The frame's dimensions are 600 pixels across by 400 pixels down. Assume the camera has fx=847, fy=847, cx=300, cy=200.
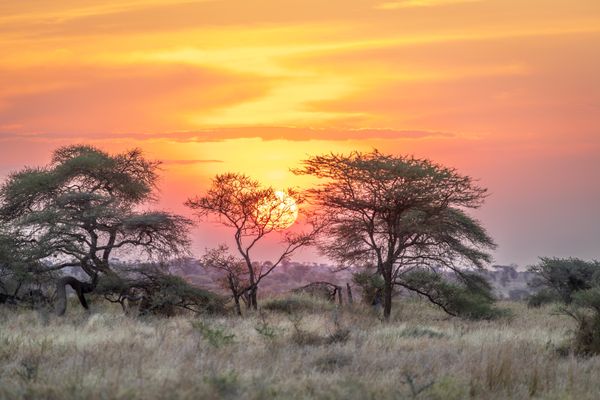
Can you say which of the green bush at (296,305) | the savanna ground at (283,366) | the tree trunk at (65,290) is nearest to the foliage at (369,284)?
the green bush at (296,305)

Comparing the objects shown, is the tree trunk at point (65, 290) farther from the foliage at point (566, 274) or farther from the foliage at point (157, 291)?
the foliage at point (566, 274)

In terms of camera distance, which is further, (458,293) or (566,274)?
(566,274)

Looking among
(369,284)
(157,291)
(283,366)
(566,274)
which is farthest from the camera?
(566,274)

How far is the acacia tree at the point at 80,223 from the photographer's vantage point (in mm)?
32438

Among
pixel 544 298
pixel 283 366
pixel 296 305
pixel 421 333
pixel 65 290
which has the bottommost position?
pixel 544 298

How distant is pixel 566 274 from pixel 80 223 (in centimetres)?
3120

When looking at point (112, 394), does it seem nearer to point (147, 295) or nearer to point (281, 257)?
point (147, 295)

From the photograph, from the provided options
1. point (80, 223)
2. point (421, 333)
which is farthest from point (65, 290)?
point (421, 333)

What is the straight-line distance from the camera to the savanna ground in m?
Result: 12.8

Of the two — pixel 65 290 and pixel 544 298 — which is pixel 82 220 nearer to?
pixel 65 290

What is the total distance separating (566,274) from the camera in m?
51.6

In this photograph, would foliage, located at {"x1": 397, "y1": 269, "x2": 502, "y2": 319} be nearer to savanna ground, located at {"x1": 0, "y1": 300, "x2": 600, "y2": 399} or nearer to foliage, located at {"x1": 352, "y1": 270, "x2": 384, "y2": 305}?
foliage, located at {"x1": 352, "y1": 270, "x2": 384, "y2": 305}

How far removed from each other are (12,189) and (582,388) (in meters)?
30.1

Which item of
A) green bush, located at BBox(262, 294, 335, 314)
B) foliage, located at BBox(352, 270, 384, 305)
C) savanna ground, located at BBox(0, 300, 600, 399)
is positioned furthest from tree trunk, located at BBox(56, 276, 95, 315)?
foliage, located at BBox(352, 270, 384, 305)
